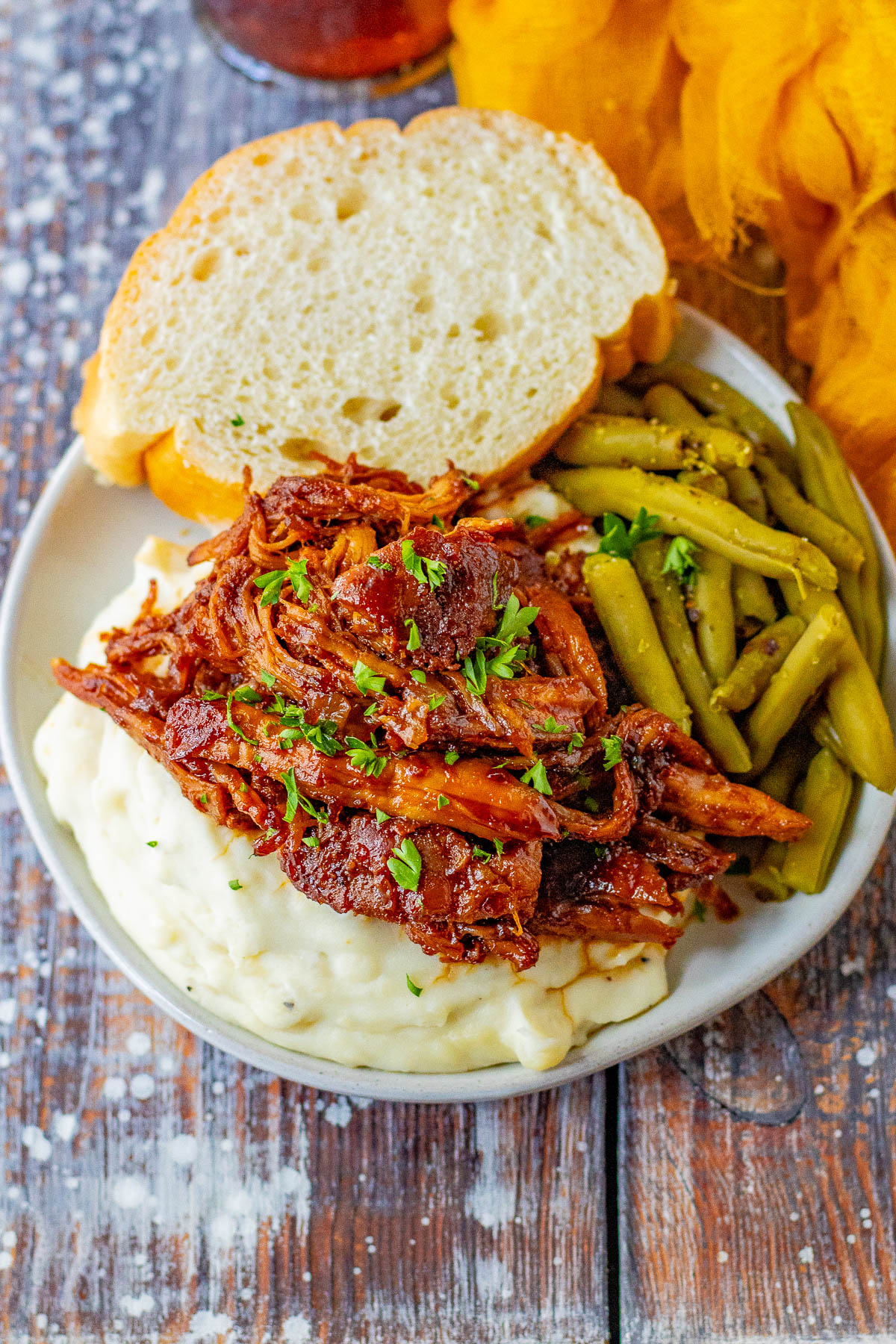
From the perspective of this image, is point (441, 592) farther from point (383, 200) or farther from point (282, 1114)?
point (282, 1114)

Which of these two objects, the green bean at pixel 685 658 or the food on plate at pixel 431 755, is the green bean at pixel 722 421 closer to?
the green bean at pixel 685 658

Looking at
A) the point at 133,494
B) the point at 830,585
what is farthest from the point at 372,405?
the point at 830,585

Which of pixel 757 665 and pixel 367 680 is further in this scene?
pixel 757 665

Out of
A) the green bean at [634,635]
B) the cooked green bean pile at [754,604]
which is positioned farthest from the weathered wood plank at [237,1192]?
the green bean at [634,635]

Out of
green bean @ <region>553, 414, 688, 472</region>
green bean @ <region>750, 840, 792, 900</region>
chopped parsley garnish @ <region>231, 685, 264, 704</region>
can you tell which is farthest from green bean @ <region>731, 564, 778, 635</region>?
chopped parsley garnish @ <region>231, 685, 264, 704</region>

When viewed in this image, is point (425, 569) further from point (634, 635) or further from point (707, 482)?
point (707, 482)

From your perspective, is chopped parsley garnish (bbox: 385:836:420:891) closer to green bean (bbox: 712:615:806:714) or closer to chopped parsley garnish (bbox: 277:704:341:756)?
chopped parsley garnish (bbox: 277:704:341:756)

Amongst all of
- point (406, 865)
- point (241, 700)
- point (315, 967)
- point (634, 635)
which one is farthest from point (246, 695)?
point (634, 635)
